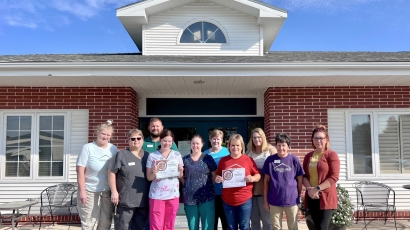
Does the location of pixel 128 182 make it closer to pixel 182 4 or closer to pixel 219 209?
pixel 219 209

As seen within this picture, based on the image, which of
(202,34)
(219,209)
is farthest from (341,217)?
(202,34)

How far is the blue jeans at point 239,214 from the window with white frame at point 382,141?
12.3 feet

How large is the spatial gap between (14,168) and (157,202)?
4343 millimetres

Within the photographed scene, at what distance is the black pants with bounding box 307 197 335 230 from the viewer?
12.7ft

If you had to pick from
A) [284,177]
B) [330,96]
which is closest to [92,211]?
[284,177]

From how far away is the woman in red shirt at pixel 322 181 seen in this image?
12.6 ft

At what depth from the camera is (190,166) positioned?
4129 millimetres

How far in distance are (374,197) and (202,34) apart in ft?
16.7

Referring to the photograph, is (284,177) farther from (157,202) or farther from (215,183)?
(157,202)

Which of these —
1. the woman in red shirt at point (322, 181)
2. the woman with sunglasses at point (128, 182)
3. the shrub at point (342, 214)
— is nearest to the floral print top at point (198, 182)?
the woman with sunglasses at point (128, 182)

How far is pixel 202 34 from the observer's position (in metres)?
8.33

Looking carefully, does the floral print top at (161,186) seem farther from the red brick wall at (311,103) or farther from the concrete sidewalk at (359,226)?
the red brick wall at (311,103)

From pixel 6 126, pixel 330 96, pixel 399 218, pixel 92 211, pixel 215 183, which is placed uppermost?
pixel 330 96

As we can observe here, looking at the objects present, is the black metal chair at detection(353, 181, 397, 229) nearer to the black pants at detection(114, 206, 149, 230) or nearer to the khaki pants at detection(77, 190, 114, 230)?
the black pants at detection(114, 206, 149, 230)
